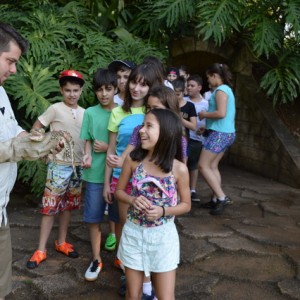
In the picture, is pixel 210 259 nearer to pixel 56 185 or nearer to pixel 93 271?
pixel 93 271

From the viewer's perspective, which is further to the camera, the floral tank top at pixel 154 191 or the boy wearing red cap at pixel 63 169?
the boy wearing red cap at pixel 63 169

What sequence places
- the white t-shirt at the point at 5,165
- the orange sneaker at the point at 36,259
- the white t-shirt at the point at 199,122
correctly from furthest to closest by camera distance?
1. the white t-shirt at the point at 199,122
2. the orange sneaker at the point at 36,259
3. the white t-shirt at the point at 5,165

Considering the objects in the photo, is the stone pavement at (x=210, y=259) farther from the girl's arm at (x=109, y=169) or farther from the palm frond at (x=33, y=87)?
the palm frond at (x=33, y=87)

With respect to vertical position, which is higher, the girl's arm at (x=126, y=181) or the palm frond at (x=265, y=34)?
the palm frond at (x=265, y=34)

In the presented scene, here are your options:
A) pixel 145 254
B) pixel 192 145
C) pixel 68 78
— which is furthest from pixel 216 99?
pixel 145 254

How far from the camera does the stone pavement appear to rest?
9.91ft

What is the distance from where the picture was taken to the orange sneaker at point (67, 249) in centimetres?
350

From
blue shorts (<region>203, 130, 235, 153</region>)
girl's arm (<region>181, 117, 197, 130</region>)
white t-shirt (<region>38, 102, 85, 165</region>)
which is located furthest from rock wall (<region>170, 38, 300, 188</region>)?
white t-shirt (<region>38, 102, 85, 165</region>)

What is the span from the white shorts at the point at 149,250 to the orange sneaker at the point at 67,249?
1225 millimetres

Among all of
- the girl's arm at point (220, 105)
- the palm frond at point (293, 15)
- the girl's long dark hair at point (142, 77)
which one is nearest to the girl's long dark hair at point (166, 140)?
the girl's long dark hair at point (142, 77)

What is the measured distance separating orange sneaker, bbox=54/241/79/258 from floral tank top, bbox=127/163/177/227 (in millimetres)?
1296

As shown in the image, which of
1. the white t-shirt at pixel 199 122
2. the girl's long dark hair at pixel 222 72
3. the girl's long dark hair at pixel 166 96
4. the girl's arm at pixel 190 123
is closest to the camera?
the girl's long dark hair at pixel 166 96

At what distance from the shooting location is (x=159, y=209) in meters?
2.29

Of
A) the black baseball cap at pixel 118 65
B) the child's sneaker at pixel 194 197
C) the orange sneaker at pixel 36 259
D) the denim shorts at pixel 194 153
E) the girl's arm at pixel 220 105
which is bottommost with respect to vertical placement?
the orange sneaker at pixel 36 259
